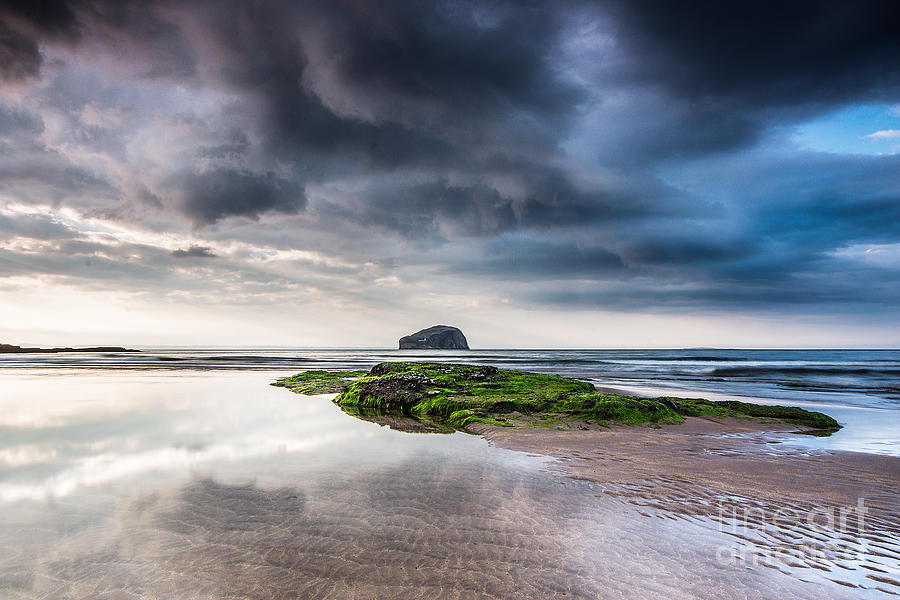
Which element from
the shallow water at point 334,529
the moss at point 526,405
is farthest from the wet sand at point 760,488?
the moss at point 526,405

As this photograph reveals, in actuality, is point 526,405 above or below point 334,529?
above

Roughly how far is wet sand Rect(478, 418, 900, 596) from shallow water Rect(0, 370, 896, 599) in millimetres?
353

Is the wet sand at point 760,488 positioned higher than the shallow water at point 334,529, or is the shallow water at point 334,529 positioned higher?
the shallow water at point 334,529

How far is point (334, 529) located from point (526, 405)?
34.3 ft

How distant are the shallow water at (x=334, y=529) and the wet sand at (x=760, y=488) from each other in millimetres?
353

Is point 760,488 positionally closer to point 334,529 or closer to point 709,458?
point 709,458

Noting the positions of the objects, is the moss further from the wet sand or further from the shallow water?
the shallow water

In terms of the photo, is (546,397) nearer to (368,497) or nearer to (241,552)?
(368,497)

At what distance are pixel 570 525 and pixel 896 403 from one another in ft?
89.8

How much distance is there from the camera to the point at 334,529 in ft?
17.8

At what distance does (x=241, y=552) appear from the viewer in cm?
478

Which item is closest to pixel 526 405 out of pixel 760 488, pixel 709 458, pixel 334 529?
pixel 709 458

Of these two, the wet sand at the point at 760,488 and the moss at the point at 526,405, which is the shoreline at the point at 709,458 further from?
the moss at the point at 526,405

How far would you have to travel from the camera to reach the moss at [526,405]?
45.6 feet
